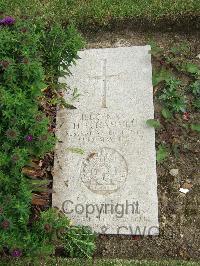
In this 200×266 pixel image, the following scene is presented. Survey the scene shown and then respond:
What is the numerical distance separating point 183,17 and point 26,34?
1.87 meters

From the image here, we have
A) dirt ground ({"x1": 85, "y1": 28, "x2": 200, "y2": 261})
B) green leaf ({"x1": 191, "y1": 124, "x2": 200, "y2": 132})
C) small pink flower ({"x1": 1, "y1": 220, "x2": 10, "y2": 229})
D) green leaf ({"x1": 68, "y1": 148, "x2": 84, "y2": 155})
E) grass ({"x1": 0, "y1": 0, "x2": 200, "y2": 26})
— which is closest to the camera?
small pink flower ({"x1": 1, "y1": 220, "x2": 10, "y2": 229})

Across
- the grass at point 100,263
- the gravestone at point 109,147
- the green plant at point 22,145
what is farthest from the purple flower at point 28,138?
the grass at point 100,263

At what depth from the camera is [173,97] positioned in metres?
4.84

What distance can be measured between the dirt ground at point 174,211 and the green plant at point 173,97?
8 cm

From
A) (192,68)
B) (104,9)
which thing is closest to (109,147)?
(192,68)

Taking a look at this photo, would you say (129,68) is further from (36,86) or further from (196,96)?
(36,86)

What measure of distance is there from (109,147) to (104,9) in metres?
1.69

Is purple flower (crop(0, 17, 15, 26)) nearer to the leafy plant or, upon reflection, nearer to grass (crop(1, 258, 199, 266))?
the leafy plant

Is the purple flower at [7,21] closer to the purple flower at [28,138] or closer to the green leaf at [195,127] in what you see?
the purple flower at [28,138]

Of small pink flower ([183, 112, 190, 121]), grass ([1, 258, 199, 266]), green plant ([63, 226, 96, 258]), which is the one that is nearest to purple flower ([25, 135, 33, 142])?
green plant ([63, 226, 96, 258])

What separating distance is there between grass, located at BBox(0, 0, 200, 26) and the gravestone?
54 centimetres

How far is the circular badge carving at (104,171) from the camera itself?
4418 mm

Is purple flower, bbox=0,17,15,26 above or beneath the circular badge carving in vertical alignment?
above

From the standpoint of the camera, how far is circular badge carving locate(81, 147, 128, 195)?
14.5 feet
